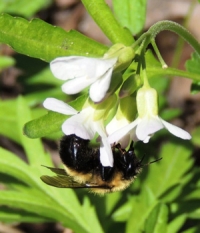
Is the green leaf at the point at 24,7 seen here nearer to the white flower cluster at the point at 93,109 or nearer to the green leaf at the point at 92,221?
the green leaf at the point at 92,221

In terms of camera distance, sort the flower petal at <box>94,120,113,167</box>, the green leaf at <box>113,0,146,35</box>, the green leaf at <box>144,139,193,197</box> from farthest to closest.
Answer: the green leaf at <box>144,139,193,197</box> → the green leaf at <box>113,0,146,35</box> → the flower petal at <box>94,120,113,167</box>

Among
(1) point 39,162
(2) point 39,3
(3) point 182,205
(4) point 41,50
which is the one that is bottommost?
(3) point 182,205

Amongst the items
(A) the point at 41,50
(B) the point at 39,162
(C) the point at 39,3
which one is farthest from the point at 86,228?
(C) the point at 39,3

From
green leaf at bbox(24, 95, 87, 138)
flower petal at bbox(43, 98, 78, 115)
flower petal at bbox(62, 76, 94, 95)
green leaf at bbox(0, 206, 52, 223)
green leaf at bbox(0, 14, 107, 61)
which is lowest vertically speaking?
green leaf at bbox(0, 206, 52, 223)

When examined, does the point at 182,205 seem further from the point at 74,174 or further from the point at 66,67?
the point at 66,67

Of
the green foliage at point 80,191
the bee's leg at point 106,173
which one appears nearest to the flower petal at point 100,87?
the green foliage at point 80,191

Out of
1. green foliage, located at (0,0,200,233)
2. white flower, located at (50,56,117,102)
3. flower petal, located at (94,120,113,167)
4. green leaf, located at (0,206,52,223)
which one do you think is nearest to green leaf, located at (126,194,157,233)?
green foliage, located at (0,0,200,233)

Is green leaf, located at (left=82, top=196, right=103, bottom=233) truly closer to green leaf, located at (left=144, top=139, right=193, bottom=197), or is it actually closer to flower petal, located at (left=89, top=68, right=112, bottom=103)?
green leaf, located at (left=144, top=139, right=193, bottom=197)

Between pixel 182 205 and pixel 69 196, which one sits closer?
pixel 69 196

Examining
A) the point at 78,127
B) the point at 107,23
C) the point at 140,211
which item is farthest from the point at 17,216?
the point at 78,127
